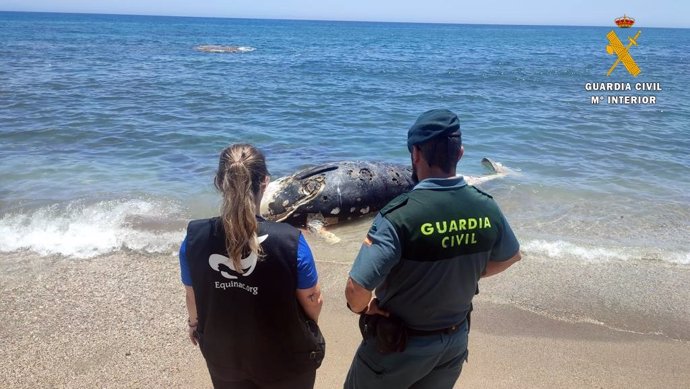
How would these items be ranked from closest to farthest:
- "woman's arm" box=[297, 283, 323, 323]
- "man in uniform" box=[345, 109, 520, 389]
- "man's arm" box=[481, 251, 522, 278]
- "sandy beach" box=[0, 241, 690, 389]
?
"man in uniform" box=[345, 109, 520, 389] → "woman's arm" box=[297, 283, 323, 323] → "man's arm" box=[481, 251, 522, 278] → "sandy beach" box=[0, 241, 690, 389]

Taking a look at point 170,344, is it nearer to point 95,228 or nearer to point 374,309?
point 374,309

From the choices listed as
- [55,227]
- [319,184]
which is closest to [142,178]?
[55,227]

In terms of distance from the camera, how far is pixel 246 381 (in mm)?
2539

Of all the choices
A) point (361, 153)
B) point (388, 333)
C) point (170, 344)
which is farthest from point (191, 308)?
point (361, 153)

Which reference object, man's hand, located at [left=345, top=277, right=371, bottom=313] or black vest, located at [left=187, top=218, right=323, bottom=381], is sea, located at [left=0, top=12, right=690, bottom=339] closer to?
man's hand, located at [left=345, top=277, right=371, bottom=313]

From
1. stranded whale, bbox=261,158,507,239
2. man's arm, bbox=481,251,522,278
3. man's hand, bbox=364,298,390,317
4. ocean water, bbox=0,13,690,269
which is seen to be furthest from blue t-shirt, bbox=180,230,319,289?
stranded whale, bbox=261,158,507,239

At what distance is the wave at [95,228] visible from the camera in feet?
20.4

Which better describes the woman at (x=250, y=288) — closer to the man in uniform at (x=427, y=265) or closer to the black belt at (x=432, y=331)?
the man in uniform at (x=427, y=265)

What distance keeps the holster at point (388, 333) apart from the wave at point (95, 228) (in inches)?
168

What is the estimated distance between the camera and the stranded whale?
24.2ft

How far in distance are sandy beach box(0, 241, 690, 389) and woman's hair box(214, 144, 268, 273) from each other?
2024 millimetres

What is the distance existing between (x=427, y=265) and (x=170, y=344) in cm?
272

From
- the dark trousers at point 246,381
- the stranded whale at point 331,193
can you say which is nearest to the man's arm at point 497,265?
the dark trousers at point 246,381

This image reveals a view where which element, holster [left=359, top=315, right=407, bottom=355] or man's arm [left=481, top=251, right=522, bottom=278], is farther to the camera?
man's arm [left=481, top=251, right=522, bottom=278]
